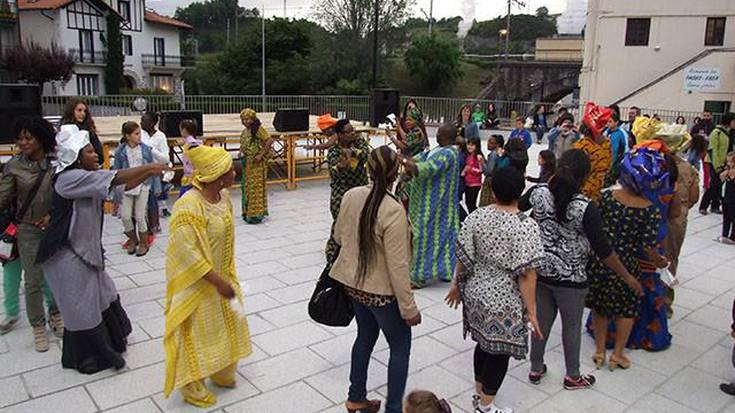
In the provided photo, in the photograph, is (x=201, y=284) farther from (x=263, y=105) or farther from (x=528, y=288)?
(x=263, y=105)

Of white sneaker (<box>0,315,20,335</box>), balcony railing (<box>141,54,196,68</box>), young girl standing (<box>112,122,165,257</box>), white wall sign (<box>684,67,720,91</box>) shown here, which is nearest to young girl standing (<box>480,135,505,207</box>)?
young girl standing (<box>112,122,165,257</box>)

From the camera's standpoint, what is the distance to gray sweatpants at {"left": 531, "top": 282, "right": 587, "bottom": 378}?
3.75 metres

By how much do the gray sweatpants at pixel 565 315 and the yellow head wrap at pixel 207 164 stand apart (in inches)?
79.8

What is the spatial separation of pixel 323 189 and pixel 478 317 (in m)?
7.65

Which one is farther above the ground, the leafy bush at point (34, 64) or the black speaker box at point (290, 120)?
the leafy bush at point (34, 64)

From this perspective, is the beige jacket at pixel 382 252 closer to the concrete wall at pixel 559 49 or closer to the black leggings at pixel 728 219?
the black leggings at pixel 728 219

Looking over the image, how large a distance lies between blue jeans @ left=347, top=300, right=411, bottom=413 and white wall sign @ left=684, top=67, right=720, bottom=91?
77.8ft

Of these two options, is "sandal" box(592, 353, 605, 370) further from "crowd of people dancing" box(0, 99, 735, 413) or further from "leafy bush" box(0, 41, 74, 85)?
"leafy bush" box(0, 41, 74, 85)

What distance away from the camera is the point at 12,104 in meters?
8.28

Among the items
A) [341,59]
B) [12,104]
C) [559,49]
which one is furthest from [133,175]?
[559,49]

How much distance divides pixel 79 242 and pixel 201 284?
34.9 inches

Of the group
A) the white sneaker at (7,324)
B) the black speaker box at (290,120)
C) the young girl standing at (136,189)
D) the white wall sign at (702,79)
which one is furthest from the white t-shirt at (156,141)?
the white wall sign at (702,79)

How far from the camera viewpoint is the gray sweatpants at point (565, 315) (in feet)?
12.3

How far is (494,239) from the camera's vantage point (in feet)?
10.4
